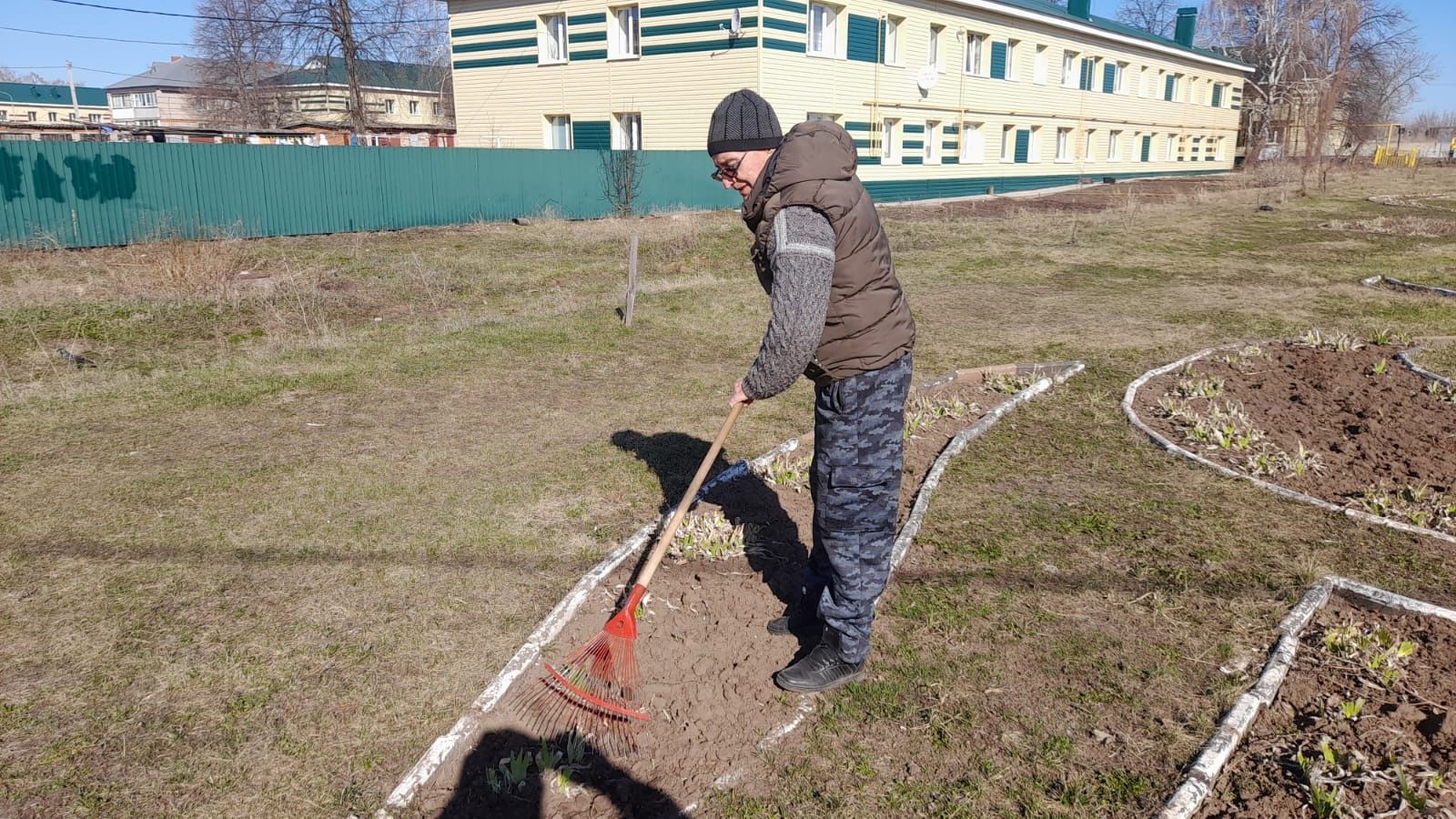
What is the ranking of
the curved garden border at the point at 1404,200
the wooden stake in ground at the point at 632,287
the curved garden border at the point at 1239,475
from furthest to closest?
the curved garden border at the point at 1404,200
the wooden stake in ground at the point at 632,287
the curved garden border at the point at 1239,475

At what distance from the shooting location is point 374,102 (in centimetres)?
5534

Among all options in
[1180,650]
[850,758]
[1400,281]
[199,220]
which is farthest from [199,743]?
[199,220]

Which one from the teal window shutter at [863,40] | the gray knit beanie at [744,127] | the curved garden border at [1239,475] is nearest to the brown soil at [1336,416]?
the curved garden border at [1239,475]

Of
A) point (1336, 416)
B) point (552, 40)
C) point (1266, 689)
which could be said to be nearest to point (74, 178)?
point (552, 40)

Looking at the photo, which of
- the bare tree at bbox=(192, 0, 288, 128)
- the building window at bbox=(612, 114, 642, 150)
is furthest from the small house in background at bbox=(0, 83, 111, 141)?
the building window at bbox=(612, 114, 642, 150)

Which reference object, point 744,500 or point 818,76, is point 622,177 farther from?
point 744,500

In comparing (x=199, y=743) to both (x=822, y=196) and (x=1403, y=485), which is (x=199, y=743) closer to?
(x=822, y=196)

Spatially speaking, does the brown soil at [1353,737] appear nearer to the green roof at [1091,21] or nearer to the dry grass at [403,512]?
the dry grass at [403,512]

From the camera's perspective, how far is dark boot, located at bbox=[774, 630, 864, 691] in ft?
11.0

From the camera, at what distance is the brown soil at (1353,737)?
8.80 ft

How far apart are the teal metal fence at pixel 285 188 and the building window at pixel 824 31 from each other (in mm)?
4566

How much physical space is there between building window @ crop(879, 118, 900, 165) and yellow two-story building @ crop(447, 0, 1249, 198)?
1.8 inches

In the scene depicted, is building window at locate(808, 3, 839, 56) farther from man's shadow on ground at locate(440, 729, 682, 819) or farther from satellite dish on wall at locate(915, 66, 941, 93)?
man's shadow on ground at locate(440, 729, 682, 819)

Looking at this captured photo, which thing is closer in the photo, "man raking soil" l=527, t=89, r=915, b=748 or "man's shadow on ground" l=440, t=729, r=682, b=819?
"man's shadow on ground" l=440, t=729, r=682, b=819
